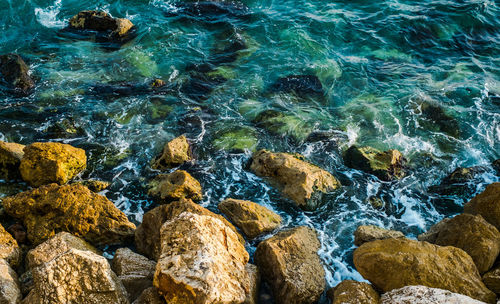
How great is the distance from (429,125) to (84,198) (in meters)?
10.2

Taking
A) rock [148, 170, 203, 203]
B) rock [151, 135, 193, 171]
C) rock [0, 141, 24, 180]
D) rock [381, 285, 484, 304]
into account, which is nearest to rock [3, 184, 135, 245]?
rock [148, 170, 203, 203]

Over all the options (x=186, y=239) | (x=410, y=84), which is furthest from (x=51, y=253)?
(x=410, y=84)

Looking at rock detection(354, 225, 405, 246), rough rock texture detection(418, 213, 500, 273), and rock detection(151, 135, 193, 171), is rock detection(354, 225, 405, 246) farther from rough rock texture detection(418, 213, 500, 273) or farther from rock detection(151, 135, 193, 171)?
rock detection(151, 135, 193, 171)

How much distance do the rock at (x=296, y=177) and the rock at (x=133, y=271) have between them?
148 inches

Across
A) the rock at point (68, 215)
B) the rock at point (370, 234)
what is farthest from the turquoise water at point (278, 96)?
the rock at point (68, 215)

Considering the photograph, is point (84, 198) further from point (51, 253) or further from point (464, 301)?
point (464, 301)

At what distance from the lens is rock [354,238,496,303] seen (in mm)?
5660

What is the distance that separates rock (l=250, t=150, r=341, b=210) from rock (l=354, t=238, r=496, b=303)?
2.80 m

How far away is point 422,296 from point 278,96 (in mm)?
8995

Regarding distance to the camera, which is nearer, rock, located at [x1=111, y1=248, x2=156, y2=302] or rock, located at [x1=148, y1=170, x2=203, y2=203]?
rock, located at [x1=111, y1=248, x2=156, y2=302]

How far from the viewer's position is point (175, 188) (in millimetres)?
8891

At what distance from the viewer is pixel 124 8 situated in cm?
1841

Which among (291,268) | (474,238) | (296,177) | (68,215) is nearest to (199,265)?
(291,268)

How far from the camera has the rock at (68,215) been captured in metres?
7.64
